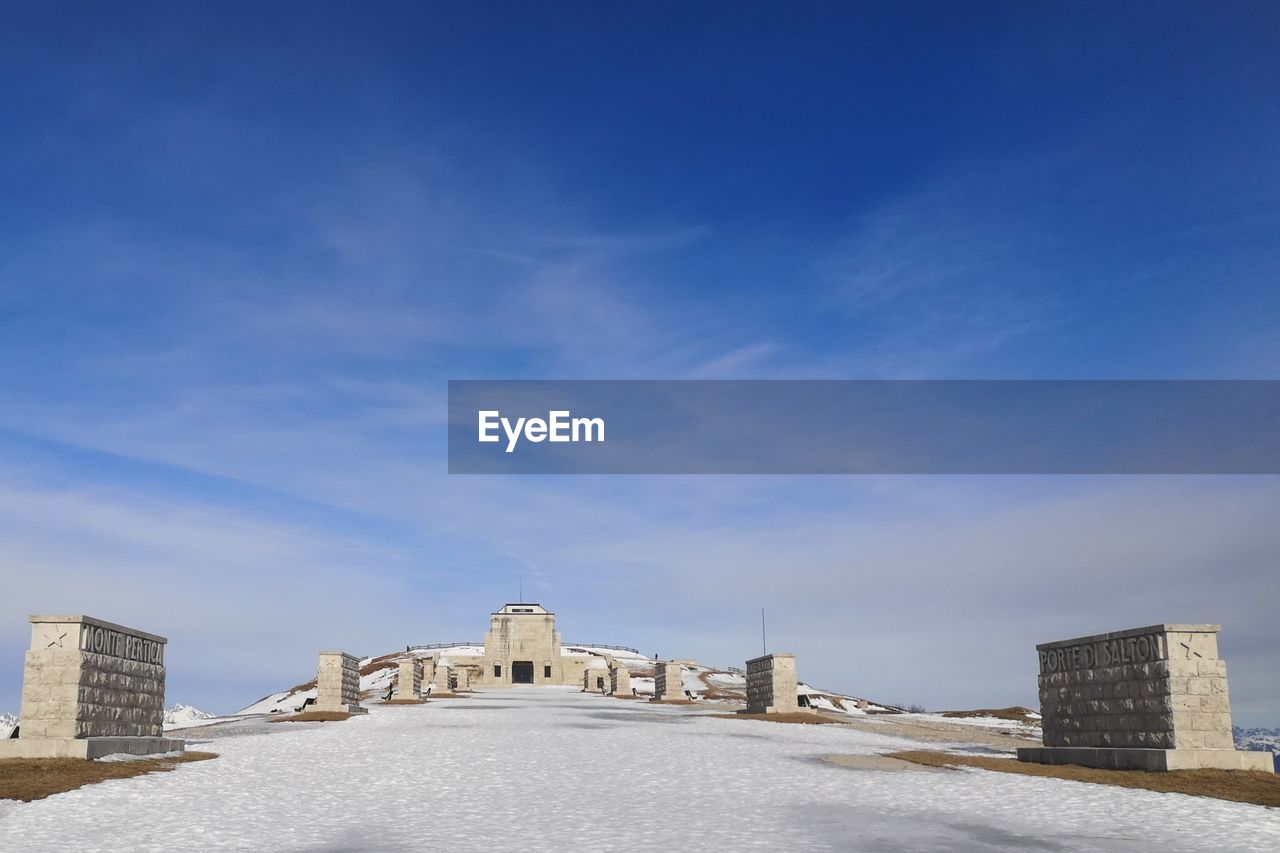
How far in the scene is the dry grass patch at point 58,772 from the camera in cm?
1373

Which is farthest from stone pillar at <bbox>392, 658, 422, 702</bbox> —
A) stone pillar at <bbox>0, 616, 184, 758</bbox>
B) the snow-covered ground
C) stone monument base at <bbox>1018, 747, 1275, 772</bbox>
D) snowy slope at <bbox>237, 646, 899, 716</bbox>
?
stone monument base at <bbox>1018, 747, 1275, 772</bbox>

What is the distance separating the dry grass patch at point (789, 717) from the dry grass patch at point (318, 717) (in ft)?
41.4

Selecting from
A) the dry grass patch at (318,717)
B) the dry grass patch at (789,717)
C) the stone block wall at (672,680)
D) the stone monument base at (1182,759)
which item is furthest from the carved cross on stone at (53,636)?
the stone block wall at (672,680)

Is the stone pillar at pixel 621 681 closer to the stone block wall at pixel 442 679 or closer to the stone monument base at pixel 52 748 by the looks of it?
the stone block wall at pixel 442 679

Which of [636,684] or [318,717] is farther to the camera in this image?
[636,684]

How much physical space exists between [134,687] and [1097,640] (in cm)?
1994

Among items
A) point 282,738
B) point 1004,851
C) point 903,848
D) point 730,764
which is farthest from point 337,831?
point 282,738

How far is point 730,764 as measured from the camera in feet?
60.4

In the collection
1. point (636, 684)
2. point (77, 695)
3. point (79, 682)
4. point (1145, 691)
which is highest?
point (79, 682)

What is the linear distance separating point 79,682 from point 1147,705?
64.6ft

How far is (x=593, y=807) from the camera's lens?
42.8 feet

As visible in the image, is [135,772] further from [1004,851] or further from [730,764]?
[1004,851]

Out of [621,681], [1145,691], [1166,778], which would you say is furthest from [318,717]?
[621,681]

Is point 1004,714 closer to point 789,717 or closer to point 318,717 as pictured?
point 789,717
